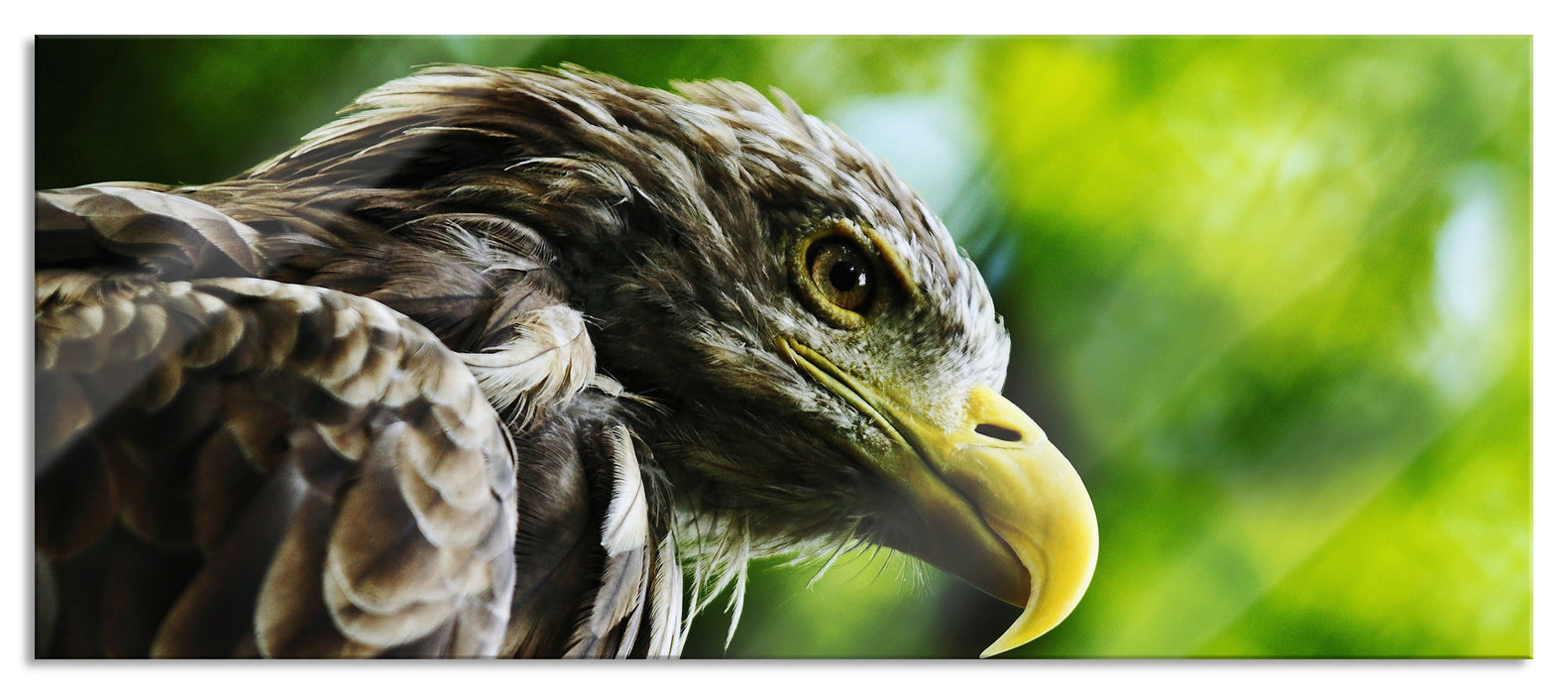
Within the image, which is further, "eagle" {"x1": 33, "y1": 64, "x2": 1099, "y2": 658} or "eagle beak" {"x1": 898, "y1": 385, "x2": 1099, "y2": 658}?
"eagle beak" {"x1": 898, "y1": 385, "x2": 1099, "y2": 658}

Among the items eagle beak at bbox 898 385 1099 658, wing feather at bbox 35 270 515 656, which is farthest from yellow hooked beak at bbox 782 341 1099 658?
wing feather at bbox 35 270 515 656

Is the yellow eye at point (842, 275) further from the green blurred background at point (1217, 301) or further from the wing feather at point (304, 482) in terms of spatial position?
the wing feather at point (304, 482)

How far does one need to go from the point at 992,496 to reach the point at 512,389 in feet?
2.12

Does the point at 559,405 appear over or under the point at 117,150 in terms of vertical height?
under

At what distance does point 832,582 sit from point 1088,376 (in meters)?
0.51

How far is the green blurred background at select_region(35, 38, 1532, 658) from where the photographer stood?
5.47 feet

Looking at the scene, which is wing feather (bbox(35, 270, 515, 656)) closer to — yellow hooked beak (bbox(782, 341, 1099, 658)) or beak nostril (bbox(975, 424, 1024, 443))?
yellow hooked beak (bbox(782, 341, 1099, 658))

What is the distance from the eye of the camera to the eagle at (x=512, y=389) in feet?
3.82

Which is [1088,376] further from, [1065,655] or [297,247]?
[297,247]

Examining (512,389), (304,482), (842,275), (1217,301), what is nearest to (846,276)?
(842,275)

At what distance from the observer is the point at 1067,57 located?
171 cm

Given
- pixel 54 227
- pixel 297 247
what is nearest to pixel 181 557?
pixel 297 247

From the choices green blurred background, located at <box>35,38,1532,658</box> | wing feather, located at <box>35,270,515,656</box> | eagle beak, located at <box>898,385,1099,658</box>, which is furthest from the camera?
green blurred background, located at <box>35,38,1532,658</box>
